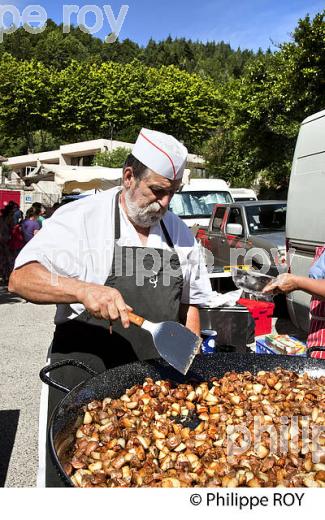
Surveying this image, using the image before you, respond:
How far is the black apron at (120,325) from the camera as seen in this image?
6.89 ft

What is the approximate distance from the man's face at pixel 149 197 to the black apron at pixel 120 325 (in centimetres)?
10

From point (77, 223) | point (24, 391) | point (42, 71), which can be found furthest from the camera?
point (42, 71)

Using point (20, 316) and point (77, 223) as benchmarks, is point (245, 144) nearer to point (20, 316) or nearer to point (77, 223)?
point (20, 316)

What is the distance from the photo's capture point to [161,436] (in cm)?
176

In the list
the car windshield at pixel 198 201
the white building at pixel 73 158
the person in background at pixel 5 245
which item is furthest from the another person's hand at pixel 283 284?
the white building at pixel 73 158

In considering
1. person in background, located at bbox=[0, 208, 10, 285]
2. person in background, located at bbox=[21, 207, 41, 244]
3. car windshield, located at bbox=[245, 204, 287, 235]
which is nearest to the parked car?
car windshield, located at bbox=[245, 204, 287, 235]

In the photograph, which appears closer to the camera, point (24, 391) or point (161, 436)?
point (161, 436)

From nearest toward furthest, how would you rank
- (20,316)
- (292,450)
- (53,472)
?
(53,472) < (292,450) < (20,316)

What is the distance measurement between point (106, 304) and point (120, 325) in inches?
15.6

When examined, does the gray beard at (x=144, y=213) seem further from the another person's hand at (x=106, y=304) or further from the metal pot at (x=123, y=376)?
the metal pot at (x=123, y=376)

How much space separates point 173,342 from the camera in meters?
1.86

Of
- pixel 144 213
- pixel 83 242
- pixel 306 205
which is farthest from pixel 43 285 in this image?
pixel 306 205

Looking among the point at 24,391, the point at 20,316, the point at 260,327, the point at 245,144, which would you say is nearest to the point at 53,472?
the point at 24,391

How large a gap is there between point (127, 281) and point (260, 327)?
15.4ft
